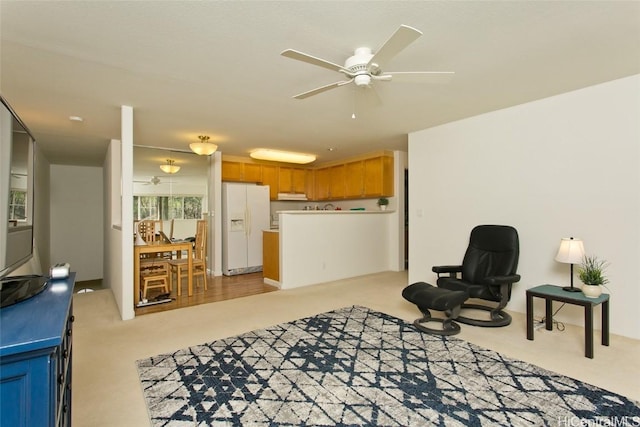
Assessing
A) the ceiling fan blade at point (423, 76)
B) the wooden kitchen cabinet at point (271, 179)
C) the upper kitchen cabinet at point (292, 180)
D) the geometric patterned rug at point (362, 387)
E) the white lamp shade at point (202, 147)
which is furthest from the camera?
Answer: the upper kitchen cabinet at point (292, 180)

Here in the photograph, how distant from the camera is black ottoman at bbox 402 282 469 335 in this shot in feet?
9.79

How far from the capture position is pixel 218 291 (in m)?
4.82

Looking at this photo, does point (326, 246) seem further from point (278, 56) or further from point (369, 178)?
point (278, 56)

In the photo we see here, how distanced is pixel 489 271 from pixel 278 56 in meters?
3.08

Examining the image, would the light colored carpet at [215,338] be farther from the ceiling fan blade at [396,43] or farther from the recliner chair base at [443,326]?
the ceiling fan blade at [396,43]

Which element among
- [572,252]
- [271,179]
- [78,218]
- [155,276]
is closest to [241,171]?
[271,179]

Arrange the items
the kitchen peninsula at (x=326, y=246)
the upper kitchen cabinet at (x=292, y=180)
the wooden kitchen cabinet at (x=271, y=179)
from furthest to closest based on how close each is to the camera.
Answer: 1. the upper kitchen cabinet at (x=292, y=180)
2. the wooden kitchen cabinet at (x=271, y=179)
3. the kitchen peninsula at (x=326, y=246)

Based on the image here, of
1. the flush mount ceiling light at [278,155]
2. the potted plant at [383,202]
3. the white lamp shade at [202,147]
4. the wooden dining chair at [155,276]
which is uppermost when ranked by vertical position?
the flush mount ceiling light at [278,155]

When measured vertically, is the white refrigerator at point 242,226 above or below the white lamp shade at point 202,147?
below

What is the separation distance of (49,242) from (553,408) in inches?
341

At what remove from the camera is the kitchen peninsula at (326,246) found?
5100 mm

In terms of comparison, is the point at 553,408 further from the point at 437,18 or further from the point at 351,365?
the point at 437,18

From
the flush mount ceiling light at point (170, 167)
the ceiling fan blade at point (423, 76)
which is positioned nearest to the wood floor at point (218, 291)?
the flush mount ceiling light at point (170, 167)

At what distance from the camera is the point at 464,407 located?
1926mm
